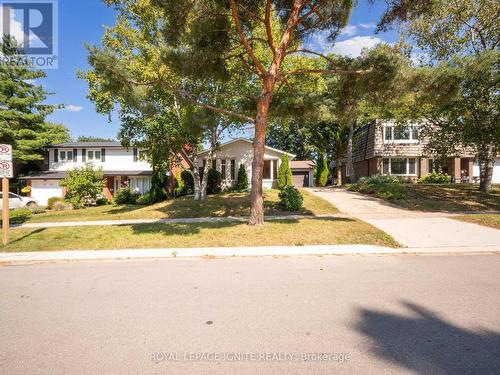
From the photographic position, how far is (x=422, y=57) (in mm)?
17344

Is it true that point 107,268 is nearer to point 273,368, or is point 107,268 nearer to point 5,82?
point 273,368

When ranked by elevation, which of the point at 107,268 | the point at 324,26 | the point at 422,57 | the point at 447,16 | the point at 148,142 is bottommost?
the point at 107,268

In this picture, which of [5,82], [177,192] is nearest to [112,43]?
[177,192]

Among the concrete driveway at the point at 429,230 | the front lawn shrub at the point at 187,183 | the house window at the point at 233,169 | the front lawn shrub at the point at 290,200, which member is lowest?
the concrete driveway at the point at 429,230

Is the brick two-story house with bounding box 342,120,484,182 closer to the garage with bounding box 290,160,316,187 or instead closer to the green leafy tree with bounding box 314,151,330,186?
the green leafy tree with bounding box 314,151,330,186

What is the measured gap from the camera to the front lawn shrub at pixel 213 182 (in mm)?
22169

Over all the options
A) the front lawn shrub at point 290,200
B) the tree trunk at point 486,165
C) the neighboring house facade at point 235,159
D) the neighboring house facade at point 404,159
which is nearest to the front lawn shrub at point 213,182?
the neighboring house facade at point 235,159

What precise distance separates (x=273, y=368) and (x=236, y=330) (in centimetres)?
78

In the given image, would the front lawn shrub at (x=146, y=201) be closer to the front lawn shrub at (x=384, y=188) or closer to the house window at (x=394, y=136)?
the front lawn shrub at (x=384, y=188)

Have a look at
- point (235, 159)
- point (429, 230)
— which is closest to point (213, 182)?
point (235, 159)

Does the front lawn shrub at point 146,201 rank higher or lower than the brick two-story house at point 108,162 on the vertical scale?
lower

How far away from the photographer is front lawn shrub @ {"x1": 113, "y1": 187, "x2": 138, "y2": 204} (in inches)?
866

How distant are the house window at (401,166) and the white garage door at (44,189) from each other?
3013 cm

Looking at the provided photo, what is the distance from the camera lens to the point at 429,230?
902 centimetres
